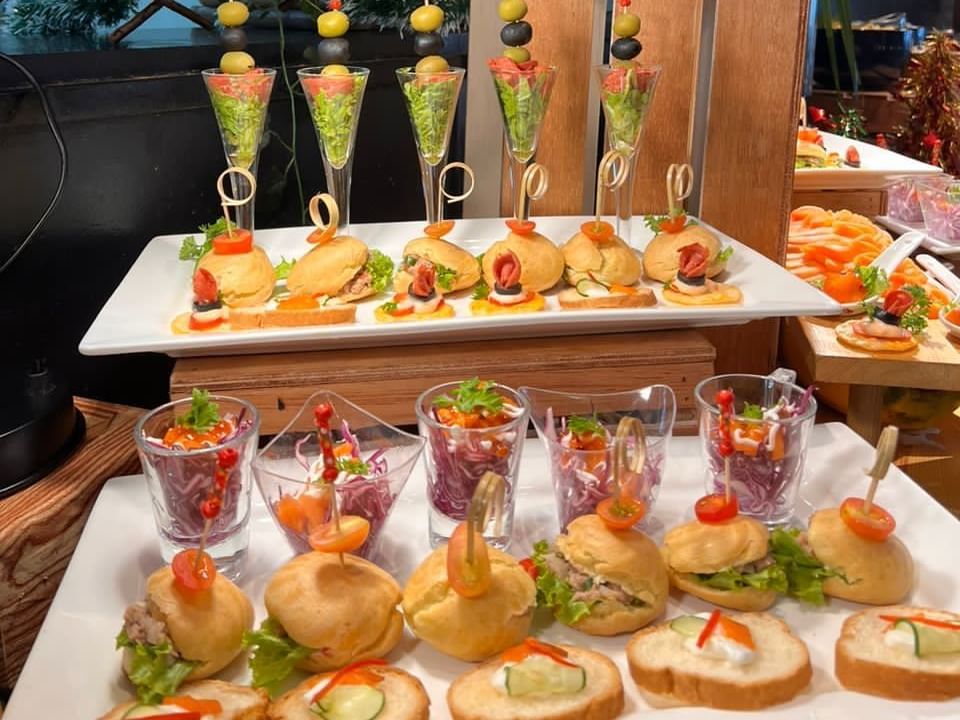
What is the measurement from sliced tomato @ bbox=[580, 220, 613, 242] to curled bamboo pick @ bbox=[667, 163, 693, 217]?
0.16 metres

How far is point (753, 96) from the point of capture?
2.41 meters

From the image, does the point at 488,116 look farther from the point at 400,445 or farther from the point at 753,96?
the point at 400,445

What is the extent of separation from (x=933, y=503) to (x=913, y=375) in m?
0.54

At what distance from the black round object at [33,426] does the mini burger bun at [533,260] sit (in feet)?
2.88

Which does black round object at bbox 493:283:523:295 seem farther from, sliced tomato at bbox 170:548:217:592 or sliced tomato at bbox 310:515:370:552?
sliced tomato at bbox 170:548:217:592

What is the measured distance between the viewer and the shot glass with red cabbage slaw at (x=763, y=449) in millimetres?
1582

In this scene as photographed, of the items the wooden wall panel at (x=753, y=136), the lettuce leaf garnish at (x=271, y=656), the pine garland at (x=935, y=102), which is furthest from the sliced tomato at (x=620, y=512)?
the pine garland at (x=935, y=102)

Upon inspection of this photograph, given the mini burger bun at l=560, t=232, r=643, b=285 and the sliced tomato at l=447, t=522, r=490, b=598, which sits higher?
the mini burger bun at l=560, t=232, r=643, b=285

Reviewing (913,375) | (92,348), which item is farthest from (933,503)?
(92,348)

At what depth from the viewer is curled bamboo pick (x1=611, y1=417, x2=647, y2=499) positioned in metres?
1.43

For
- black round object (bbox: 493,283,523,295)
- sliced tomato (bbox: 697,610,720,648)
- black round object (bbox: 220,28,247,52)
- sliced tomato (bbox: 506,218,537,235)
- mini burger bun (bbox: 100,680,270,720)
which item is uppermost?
black round object (bbox: 220,28,247,52)

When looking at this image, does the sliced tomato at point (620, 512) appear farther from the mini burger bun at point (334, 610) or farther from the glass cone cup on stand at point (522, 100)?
the glass cone cup on stand at point (522, 100)

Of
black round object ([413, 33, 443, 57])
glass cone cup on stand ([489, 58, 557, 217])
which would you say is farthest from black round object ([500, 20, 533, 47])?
black round object ([413, 33, 443, 57])

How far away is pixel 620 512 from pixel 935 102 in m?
3.00
